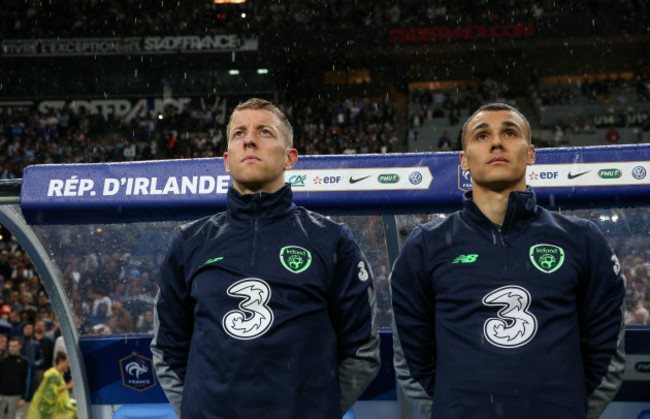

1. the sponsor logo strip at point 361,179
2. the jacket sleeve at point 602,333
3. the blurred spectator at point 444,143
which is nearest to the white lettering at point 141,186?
the sponsor logo strip at point 361,179

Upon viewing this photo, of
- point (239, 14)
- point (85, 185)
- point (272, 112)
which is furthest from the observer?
point (239, 14)

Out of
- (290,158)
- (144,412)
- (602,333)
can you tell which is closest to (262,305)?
(290,158)

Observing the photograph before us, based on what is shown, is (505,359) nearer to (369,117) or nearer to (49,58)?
(369,117)

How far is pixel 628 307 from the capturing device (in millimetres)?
4094

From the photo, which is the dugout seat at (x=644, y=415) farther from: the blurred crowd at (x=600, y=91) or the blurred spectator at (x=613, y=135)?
the blurred crowd at (x=600, y=91)

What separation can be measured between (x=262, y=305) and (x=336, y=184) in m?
1.36

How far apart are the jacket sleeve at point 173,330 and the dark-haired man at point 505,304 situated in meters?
0.80

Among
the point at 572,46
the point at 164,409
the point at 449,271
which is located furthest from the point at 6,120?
the point at 449,271

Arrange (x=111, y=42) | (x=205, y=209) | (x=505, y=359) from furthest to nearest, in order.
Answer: (x=111, y=42) < (x=205, y=209) < (x=505, y=359)

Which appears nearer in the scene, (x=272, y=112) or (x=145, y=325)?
(x=272, y=112)

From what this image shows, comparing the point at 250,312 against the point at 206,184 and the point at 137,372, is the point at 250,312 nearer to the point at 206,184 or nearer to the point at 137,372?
the point at 206,184

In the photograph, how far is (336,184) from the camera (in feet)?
12.4

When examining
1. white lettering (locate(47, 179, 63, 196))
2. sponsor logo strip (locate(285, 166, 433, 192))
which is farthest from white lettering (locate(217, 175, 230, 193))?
white lettering (locate(47, 179, 63, 196))

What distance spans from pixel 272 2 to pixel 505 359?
27.8 m
